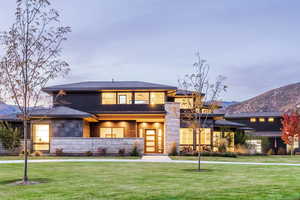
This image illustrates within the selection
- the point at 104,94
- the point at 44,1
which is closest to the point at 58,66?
the point at 44,1

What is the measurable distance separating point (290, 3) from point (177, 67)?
82.7 metres

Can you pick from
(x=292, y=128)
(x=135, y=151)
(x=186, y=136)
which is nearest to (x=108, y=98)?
(x=135, y=151)

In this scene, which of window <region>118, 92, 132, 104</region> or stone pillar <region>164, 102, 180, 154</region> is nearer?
stone pillar <region>164, 102, 180, 154</region>

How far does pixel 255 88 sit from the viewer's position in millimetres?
117688

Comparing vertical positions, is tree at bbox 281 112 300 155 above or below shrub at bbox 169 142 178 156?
above

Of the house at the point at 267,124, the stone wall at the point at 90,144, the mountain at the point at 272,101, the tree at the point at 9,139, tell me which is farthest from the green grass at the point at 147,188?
the mountain at the point at 272,101

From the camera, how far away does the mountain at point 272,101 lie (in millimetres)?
138750

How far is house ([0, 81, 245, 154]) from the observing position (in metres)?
29.9

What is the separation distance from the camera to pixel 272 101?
14550cm

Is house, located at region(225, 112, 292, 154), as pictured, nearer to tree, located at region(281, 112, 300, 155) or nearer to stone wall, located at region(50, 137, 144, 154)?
tree, located at region(281, 112, 300, 155)

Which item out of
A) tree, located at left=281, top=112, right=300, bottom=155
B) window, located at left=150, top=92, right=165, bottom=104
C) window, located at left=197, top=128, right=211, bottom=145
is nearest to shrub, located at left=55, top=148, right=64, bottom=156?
window, located at left=150, top=92, right=165, bottom=104

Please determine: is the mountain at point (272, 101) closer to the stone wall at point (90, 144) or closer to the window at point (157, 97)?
the window at point (157, 97)

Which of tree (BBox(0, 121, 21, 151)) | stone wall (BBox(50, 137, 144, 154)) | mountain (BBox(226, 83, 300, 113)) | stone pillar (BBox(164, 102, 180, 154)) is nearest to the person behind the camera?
stone wall (BBox(50, 137, 144, 154))

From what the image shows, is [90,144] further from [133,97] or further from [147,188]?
[147,188]
